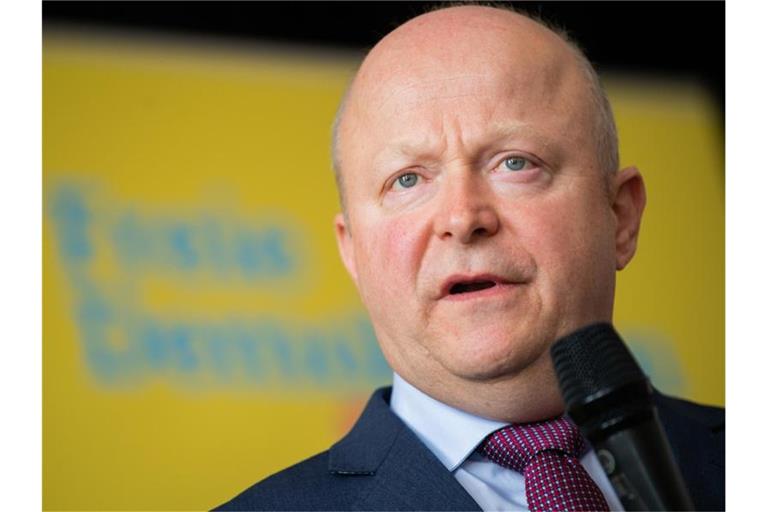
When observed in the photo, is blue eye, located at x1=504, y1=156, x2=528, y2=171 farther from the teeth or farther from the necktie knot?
the necktie knot

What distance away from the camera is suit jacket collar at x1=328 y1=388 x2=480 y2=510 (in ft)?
5.01

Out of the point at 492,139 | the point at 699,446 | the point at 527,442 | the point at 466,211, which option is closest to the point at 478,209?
the point at 466,211

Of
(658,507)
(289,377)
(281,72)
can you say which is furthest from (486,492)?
(281,72)

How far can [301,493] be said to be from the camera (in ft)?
5.33

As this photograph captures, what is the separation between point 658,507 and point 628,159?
2630 mm

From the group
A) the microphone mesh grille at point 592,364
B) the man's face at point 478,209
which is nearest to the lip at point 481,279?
the man's face at point 478,209

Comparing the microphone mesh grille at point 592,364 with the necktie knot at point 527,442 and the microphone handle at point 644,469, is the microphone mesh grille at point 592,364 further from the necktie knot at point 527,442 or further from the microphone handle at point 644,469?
the necktie knot at point 527,442

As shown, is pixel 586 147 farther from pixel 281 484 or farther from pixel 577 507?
pixel 281 484

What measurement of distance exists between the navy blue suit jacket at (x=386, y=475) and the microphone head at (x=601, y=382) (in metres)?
0.56

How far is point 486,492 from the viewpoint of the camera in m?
1.54

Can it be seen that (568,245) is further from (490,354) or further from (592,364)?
(592,364)

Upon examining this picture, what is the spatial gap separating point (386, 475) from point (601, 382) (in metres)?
0.70

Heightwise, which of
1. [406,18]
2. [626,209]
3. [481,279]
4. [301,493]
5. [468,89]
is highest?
[406,18]

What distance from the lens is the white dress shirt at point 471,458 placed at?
1543mm
